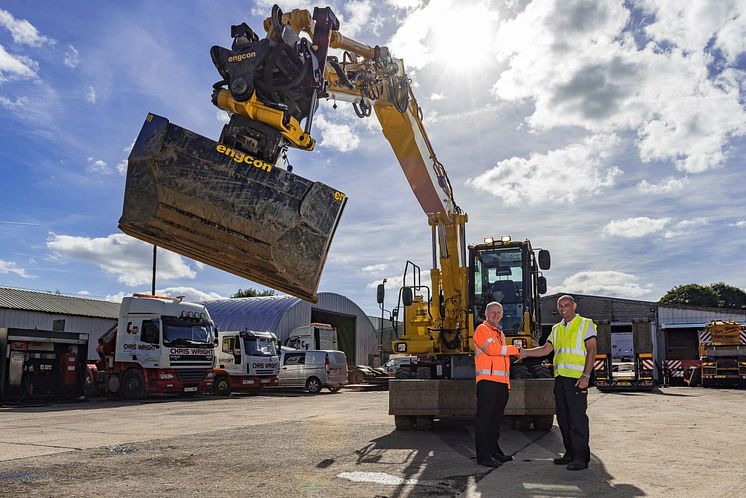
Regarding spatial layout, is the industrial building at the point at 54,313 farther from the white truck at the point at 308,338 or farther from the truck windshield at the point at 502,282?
the truck windshield at the point at 502,282

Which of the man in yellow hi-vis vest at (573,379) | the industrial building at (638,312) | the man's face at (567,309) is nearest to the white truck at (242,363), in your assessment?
the man in yellow hi-vis vest at (573,379)

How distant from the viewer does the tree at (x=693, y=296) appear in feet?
236

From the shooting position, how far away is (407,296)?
1124 cm

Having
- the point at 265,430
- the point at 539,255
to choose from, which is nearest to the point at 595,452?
the point at 539,255

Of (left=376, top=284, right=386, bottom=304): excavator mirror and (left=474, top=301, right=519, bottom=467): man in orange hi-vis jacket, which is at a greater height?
(left=376, top=284, right=386, bottom=304): excavator mirror

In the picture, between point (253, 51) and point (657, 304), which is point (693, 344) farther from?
point (253, 51)

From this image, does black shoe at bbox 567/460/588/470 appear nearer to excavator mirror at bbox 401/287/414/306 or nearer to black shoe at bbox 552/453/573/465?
black shoe at bbox 552/453/573/465

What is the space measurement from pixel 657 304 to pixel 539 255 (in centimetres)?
3279

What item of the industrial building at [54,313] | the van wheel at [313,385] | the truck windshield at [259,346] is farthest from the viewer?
the industrial building at [54,313]

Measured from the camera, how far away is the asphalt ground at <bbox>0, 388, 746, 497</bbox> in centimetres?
539

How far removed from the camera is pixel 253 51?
688 centimetres

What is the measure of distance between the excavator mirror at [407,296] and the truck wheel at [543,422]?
9.58ft

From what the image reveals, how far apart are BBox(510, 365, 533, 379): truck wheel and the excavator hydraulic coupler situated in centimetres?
374

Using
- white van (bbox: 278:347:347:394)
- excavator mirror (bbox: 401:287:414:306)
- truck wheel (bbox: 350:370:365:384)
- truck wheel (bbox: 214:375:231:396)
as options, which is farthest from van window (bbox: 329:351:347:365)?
excavator mirror (bbox: 401:287:414:306)
